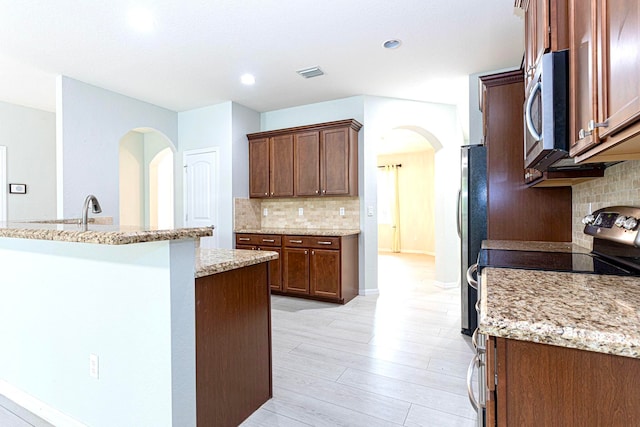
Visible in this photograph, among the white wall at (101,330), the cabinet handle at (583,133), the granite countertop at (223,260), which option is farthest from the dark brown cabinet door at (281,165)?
the cabinet handle at (583,133)

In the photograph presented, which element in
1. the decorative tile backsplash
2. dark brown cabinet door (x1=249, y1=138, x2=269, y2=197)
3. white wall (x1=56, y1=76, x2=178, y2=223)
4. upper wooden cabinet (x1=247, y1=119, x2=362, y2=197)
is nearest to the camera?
white wall (x1=56, y1=76, x2=178, y2=223)

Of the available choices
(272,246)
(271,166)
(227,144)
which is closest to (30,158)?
(227,144)

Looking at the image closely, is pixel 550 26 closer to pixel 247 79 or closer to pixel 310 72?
pixel 310 72

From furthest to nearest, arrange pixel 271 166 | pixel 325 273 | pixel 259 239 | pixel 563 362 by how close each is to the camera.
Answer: pixel 271 166 < pixel 259 239 < pixel 325 273 < pixel 563 362

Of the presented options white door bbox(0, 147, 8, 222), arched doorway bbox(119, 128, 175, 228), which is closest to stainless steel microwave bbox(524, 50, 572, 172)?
arched doorway bbox(119, 128, 175, 228)

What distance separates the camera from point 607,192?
1.70 m

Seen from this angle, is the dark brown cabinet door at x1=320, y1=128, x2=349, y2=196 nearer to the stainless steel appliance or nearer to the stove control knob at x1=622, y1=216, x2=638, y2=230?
the stainless steel appliance

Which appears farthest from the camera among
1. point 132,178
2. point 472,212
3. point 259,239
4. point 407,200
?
point 407,200

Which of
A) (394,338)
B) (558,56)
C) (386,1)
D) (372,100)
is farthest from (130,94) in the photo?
(558,56)

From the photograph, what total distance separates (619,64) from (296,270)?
3.76 metres

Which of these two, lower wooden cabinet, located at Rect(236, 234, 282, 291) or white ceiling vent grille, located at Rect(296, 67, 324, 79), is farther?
lower wooden cabinet, located at Rect(236, 234, 282, 291)

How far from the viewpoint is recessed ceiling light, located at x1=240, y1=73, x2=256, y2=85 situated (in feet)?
12.4

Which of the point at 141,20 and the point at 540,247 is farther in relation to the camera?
the point at 141,20

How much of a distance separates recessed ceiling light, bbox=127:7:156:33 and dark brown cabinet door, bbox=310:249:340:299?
2807 mm
